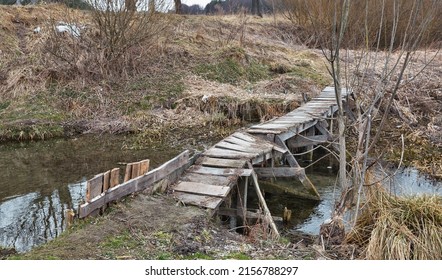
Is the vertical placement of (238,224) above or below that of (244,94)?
below

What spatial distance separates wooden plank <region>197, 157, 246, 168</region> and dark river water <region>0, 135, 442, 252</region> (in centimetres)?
121

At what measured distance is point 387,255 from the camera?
4836 millimetres

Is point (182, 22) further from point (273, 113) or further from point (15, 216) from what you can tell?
point (15, 216)

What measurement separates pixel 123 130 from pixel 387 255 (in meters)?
9.14

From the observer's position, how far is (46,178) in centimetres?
923

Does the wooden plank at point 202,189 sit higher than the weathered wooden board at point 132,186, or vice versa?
the weathered wooden board at point 132,186

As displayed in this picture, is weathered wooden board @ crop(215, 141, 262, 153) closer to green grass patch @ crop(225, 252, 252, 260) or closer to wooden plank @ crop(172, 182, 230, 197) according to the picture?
wooden plank @ crop(172, 182, 230, 197)

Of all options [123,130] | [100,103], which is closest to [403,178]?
[123,130]

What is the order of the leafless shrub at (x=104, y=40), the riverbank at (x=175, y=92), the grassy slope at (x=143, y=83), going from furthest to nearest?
the leafless shrub at (x=104, y=40)
the grassy slope at (x=143, y=83)
the riverbank at (x=175, y=92)

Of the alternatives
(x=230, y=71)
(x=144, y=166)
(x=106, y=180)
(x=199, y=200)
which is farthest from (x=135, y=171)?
(x=230, y=71)

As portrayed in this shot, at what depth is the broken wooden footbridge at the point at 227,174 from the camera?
6184 millimetres

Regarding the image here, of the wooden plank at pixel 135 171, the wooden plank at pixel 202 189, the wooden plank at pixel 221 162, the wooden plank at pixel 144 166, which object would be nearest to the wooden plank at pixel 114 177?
the wooden plank at pixel 135 171

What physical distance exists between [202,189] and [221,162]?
1.11 m

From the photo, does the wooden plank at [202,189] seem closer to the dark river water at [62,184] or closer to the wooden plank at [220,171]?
the wooden plank at [220,171]
